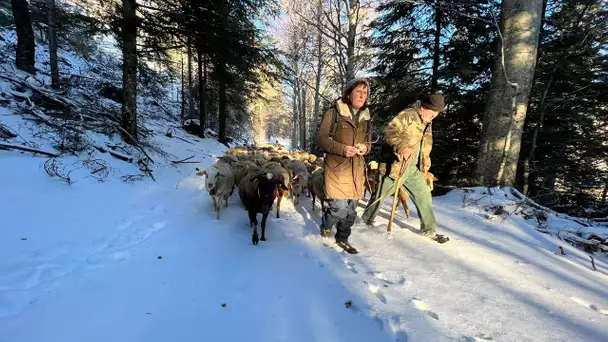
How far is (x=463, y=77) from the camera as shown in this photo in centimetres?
895

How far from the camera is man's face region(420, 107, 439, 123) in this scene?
3.80 meters

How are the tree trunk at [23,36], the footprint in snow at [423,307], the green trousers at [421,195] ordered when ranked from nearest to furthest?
the footprint in snow at [423,307]
the green trousers at [421,195]
the tree trunk at [23,36]

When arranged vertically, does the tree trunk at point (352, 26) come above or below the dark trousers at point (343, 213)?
above

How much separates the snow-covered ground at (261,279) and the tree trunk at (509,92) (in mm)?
1334

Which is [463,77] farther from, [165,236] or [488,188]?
[165,236]

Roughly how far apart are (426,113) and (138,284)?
12.8 feet

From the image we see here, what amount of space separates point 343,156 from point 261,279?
67.1 inches

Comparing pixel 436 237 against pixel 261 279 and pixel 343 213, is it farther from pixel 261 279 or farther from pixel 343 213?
pixel 261 279

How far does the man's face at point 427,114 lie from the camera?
380 cm

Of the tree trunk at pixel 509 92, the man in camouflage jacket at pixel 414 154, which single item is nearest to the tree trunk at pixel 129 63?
the man in camouflage jacket at pixel 414 154

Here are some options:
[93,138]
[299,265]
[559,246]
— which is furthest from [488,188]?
[93,138]

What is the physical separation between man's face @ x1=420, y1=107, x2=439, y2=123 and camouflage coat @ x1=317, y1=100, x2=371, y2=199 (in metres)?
0.79

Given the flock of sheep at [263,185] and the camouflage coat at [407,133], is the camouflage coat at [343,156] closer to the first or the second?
the camouflage coat at [407,133]

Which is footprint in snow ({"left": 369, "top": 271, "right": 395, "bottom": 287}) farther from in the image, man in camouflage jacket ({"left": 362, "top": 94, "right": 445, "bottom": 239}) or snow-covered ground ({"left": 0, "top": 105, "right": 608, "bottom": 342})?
man in camouflage jacket ({"left": 362, "top": 94, "right": 445, "bottom": 239})
